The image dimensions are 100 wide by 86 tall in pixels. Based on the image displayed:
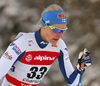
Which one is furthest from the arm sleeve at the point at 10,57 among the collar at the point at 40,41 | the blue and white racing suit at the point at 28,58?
the collar at the point at 40,41

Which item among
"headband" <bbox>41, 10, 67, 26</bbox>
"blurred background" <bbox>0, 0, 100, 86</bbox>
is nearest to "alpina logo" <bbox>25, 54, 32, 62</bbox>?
"headband" <bbox>41, 10, 67, 26</bbox>

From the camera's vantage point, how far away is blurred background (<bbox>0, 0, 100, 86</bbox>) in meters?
3.80

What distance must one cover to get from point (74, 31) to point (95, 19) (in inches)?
18.0

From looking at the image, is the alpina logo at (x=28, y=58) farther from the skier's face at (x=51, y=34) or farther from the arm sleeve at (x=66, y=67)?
the arm sleeve at (x=66, y=67)

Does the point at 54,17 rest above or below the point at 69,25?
above

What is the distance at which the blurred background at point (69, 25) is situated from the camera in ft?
12.5

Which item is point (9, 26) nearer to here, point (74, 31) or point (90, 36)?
point (74, 31)

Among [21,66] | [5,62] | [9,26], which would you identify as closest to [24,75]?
[21,66]

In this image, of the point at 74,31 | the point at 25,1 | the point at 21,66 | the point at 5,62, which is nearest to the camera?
the point at 5,62

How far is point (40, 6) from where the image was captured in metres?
3.82

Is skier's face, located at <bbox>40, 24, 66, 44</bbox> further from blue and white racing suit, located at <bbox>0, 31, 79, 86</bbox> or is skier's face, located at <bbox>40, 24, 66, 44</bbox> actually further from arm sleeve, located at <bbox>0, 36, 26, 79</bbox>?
arm sleeve, located at <bbox>0, 36, 26, 79</bbox>

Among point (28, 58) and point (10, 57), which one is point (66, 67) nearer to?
point (28, 58)

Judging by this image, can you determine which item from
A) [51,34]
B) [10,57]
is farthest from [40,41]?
[10,57]

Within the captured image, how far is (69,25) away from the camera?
158 inches
